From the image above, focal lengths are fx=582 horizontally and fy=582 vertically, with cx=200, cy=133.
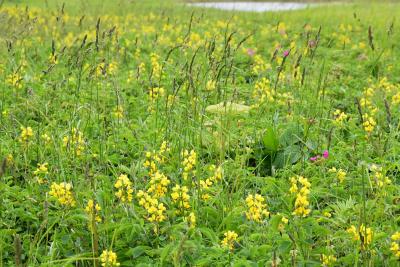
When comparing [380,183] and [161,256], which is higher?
[380,183]

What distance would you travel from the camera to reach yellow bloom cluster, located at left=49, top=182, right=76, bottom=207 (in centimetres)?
244

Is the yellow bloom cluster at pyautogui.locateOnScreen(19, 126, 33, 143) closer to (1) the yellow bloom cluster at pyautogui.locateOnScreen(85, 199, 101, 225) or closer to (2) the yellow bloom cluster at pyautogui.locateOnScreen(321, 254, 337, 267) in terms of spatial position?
(1) the yellow bloom cluster at pyautogui.locateOnScreen(85, 199, 101, 225)

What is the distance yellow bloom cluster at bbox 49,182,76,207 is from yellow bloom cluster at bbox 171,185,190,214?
1.43 feet

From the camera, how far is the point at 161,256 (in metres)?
2.18

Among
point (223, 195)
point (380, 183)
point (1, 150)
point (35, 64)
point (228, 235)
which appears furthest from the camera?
point (35, 64)

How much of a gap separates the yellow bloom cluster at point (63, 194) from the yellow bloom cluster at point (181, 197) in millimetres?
435

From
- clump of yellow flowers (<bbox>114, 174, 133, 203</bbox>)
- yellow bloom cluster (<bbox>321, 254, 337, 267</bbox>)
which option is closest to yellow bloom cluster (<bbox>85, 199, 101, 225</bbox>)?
clump of yellow flowers (<bbox>114, 174, 133, 203</bbox>)

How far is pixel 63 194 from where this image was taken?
2463 mm

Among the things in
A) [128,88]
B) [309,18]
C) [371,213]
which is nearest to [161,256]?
[371,213]

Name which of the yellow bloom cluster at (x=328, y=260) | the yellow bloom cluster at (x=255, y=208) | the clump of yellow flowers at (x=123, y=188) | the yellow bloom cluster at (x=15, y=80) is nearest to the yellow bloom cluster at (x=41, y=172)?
the clump of yellow flowers at (x=123, y=188)

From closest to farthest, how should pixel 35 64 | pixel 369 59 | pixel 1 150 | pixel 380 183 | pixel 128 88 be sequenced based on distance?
1. pixel 380 183
2. pixel 1 150
3. pixel 128 88
4. pixel 35 64
5. pixel 369 59

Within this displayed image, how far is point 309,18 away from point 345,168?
8.09 meters

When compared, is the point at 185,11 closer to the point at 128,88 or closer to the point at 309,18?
the point at 309,18

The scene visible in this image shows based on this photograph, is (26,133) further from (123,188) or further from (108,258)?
(108,258)
